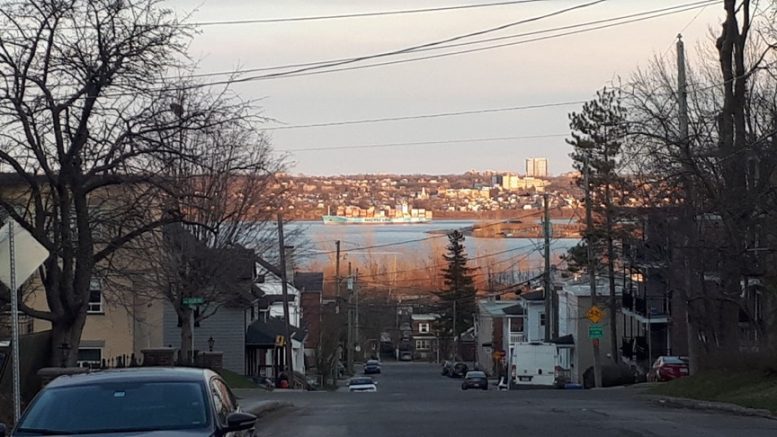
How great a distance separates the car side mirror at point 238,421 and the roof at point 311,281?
8552 centimetres

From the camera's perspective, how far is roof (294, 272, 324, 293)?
97.1 meters

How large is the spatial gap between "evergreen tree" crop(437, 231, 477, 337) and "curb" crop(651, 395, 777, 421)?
2788 inches

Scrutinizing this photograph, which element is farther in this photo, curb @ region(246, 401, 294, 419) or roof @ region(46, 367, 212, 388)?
curb @ region(246, 401, 294, 419)

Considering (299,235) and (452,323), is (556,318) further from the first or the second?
(299,235)

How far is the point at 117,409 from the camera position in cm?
958

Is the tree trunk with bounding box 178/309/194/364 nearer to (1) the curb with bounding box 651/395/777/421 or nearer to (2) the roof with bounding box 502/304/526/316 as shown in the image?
(1) the curb with bounding box 651/395/777/421

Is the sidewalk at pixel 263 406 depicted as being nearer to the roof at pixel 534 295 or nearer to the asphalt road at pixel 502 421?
the asphalt road at pixel 502 421

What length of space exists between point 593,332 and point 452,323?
62.2 m

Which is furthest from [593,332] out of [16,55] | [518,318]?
[518,318]

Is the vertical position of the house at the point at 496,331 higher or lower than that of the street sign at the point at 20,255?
lower

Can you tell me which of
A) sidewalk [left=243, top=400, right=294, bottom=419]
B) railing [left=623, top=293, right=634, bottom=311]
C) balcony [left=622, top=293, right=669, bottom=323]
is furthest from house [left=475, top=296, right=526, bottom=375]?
sidewalk [left=243, top=400, right=294, bottom=419]

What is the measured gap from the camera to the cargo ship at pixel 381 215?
75.8m

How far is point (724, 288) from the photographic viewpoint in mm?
32312

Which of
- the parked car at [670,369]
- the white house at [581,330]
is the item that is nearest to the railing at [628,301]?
the white house at [581,330]
